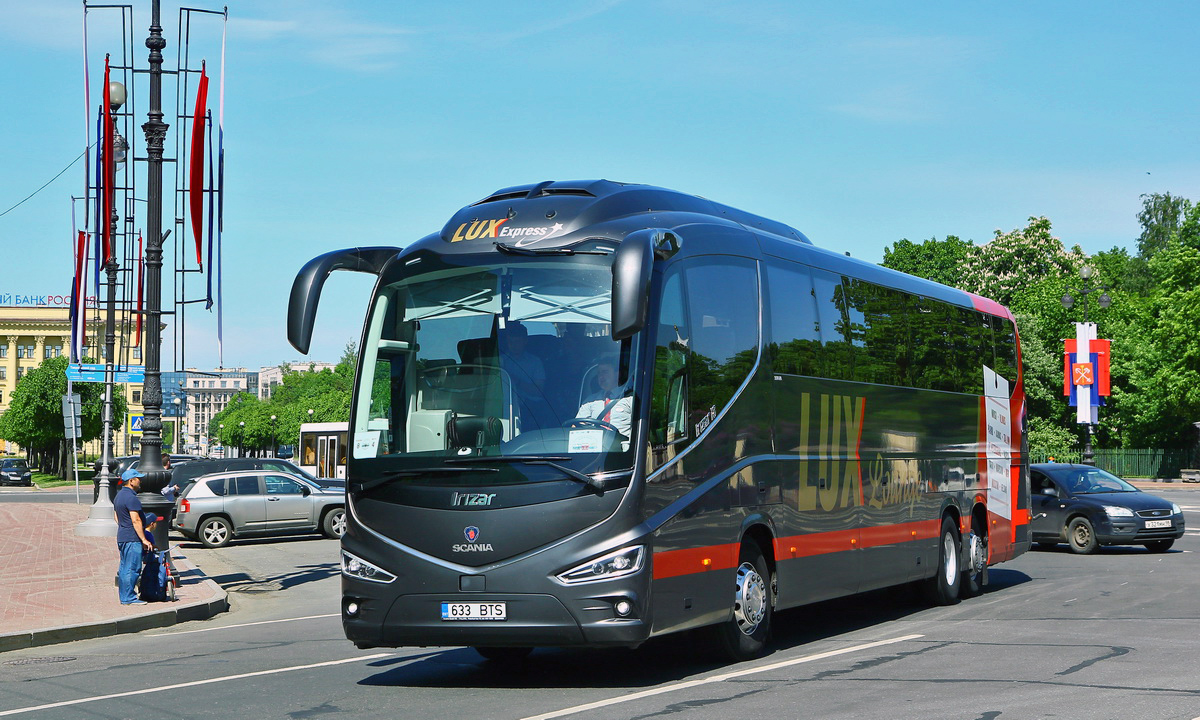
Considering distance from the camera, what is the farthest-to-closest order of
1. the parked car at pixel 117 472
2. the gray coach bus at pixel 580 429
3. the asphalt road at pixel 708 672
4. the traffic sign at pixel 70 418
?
the traffic sign at pixel 70 418
the parked car at pixel 117 472
the gray coach bus at pixel 580 429
the asphalt road at pixel 708 672

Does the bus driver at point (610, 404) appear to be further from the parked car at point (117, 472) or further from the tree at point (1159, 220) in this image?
the tree at point (1159, 220)

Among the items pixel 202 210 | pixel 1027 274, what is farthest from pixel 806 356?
pixel 1027 274

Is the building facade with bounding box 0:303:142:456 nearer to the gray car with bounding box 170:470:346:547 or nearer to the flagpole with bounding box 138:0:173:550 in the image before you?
the gray car with bounding box 170:470:346:547

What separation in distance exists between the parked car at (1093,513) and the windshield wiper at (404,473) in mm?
15534

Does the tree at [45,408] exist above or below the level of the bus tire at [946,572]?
above

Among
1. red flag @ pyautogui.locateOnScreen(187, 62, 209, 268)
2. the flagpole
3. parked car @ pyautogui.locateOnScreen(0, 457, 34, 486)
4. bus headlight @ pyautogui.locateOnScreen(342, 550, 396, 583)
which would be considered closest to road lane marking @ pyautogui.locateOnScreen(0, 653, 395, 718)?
bus headlight @ pyautogui.locateOnScreen(342, 550, 396, 583)

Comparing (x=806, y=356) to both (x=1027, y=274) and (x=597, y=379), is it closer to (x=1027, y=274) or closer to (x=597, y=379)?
(x=597, y=379)

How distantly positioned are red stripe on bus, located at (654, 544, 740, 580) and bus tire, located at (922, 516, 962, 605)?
5613mm

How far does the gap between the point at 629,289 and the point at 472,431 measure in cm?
175

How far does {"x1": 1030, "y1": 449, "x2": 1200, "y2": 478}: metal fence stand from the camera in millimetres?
64750

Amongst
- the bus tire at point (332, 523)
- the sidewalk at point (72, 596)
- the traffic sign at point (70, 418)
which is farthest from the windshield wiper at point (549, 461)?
the traffic sign at point (70, 418)

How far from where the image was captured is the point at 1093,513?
2203cm

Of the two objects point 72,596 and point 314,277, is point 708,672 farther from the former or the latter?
point 72,596

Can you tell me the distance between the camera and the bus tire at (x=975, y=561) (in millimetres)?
15797
